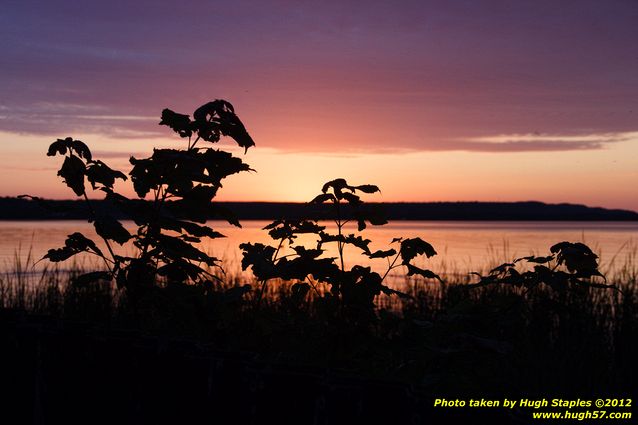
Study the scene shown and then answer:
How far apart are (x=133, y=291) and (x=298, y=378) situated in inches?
102

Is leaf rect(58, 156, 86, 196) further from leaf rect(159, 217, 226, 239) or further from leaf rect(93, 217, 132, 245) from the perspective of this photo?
leaf rect(159, 217, 226, 239)

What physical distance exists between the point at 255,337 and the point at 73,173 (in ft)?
6.01

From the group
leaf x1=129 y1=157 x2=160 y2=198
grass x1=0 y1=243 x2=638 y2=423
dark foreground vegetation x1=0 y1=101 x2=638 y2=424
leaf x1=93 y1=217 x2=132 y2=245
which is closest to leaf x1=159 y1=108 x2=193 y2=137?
dark foreground vegetation x1=0 y1=101 x2=638 y2=424

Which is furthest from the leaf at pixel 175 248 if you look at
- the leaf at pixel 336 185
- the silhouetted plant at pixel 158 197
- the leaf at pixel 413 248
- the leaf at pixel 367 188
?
the leaf at pixel 413 248

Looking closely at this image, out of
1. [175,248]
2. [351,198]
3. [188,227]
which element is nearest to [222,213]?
[188,227]

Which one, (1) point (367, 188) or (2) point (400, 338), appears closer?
(2) point (400, 338)

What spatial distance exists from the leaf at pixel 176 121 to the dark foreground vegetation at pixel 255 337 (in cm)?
1

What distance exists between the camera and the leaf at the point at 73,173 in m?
4.19

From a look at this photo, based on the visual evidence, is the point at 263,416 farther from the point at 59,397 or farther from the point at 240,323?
the point at 240,323

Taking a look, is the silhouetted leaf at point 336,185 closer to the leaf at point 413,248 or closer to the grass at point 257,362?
the leaf at point 413,248

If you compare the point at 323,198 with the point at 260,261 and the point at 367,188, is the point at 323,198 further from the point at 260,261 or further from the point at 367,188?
the point at 260,261

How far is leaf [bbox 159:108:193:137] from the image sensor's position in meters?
4.38

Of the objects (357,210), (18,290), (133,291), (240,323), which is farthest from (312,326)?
(18,290)

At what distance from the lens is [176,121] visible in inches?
173
